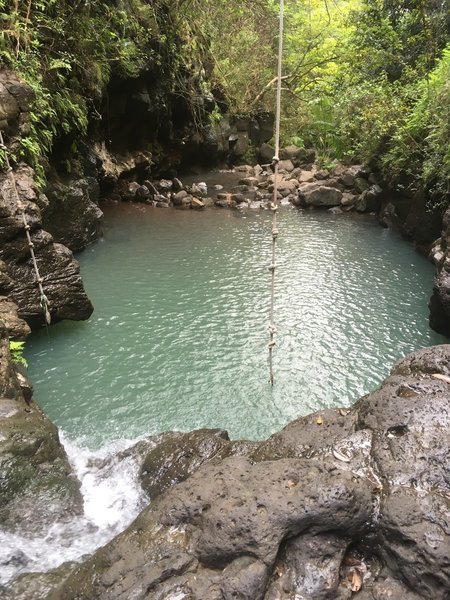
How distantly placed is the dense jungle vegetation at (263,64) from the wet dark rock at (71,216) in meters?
1.11

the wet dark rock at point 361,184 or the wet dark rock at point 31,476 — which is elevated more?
the wet dark rock at point 361,184

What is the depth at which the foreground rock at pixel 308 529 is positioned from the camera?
7.57 ft

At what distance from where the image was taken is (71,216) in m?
10.5

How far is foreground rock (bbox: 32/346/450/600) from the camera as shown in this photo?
90.8 inches

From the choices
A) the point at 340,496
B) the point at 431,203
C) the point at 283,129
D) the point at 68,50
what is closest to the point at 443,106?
the point at 431,203

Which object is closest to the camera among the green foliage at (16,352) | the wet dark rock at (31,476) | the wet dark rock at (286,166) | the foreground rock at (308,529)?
the foreground rock at (308,529)

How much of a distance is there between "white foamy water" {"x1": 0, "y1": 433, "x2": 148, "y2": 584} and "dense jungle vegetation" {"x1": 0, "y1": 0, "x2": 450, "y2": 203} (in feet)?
13.4

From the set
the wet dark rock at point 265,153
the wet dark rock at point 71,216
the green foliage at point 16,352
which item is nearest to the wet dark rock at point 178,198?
the wet dark rock at point 71,216

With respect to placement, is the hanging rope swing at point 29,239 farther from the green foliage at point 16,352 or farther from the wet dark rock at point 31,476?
the wet dark rock at point 31,476

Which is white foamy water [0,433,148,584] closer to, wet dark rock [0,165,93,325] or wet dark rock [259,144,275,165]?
wet dark rock [0,165,93,325]

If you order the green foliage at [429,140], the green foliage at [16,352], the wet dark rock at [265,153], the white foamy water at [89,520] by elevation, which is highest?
the green foliage at [429,140]

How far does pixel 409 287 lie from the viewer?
1002cm

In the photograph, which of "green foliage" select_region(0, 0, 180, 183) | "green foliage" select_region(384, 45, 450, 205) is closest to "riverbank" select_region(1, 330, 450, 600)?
"green foliage" select_region(0, 0, 180, 183)

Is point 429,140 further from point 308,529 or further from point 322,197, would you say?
point 308,529
